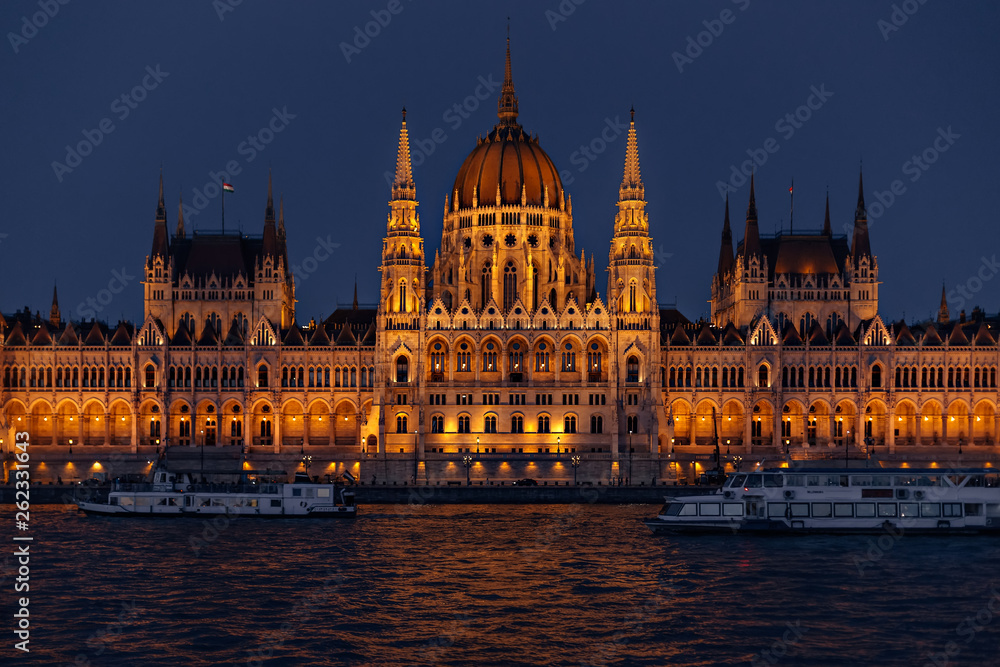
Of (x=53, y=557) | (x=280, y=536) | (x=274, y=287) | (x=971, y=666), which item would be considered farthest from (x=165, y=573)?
(x=274, y=287)

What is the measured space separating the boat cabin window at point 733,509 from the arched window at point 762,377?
46.3m

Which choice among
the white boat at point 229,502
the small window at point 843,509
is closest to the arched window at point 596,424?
the white boat at point 229,502

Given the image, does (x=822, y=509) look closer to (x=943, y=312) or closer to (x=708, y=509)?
(x=708, y=509)

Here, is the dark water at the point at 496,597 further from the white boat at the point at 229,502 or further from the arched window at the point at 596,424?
the arched window at the point at 596,424

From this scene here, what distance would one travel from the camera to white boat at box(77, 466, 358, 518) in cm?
10575

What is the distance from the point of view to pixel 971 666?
57219 mm

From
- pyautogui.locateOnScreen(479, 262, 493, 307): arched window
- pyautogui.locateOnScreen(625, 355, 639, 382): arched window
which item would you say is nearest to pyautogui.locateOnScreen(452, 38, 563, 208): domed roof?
pyautogui.locateOnScreen(479, 262, 493, 307): arched window

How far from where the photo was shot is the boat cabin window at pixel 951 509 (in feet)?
317

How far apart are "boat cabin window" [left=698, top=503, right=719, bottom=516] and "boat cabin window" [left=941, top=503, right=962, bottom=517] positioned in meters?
15.5

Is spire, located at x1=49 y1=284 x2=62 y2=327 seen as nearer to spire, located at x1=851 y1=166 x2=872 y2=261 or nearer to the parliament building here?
the parliament building

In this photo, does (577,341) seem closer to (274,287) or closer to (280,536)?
(274,287)

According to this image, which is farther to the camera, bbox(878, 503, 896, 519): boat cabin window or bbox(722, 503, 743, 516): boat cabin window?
bbox(722, 503, 743, 516): boat cabin window

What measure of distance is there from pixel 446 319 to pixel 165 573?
204 ft

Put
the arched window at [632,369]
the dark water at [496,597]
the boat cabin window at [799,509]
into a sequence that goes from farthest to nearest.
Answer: the arched window at [632,369] < the boat cabin window at [799,509] < the dark water at [496,597]
